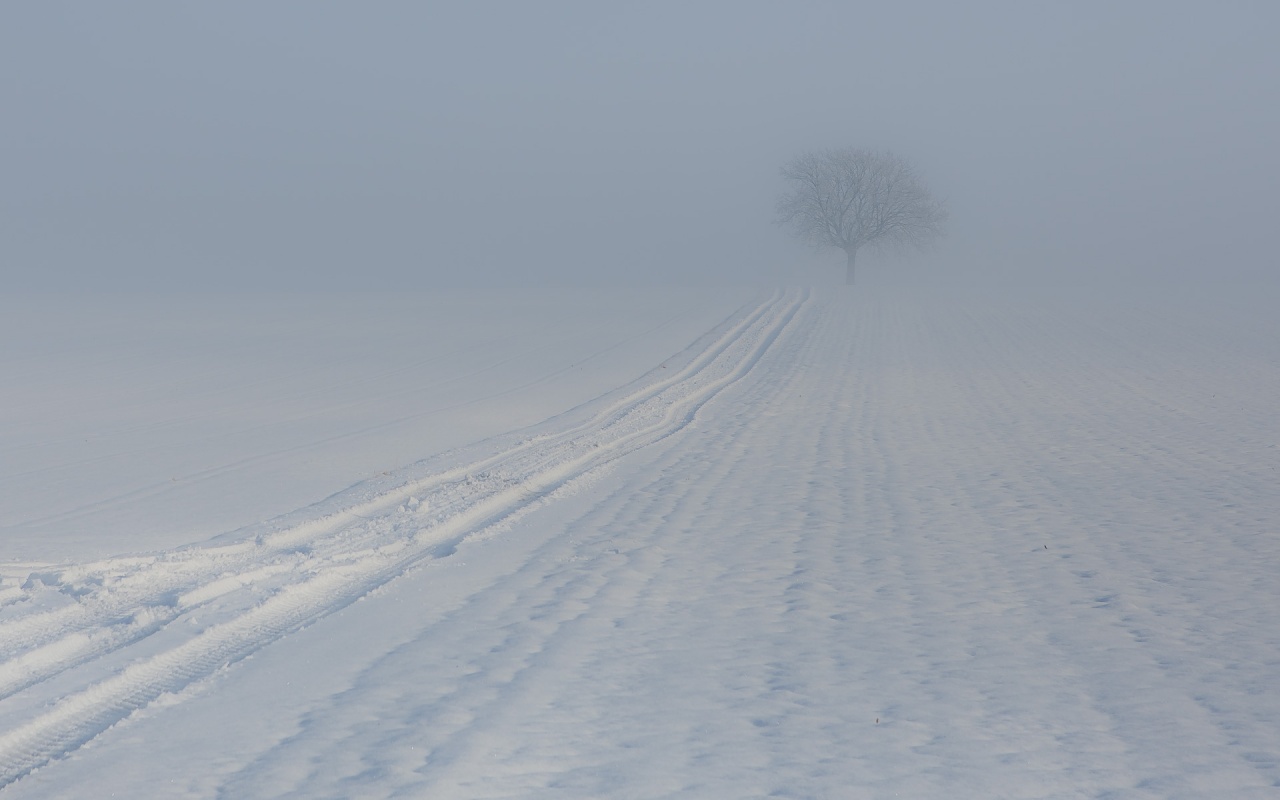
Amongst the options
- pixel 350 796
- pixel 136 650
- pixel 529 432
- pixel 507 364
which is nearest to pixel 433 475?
pixel 529 432

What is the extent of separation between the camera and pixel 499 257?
107750 millimetres

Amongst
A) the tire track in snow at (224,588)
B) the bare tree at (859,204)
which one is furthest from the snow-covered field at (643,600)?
the bare tree at (859,204)

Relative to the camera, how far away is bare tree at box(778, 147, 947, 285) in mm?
67688

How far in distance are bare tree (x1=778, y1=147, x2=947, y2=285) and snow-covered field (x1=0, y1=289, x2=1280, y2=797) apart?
175 feet

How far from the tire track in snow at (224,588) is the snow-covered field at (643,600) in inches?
1.2

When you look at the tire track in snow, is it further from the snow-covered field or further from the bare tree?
the bare tree

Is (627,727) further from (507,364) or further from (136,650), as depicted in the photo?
(507,364)

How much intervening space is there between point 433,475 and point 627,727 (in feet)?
19.6

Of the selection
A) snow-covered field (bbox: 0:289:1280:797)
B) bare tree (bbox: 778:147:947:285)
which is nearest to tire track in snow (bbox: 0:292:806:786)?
snow-covered field (bbox: 0:289:1280:797)

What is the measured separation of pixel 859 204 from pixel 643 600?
64.8 meters

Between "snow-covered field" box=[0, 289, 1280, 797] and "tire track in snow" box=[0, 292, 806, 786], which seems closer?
"snow-covered field" box=[0, 289, 1280, 797]

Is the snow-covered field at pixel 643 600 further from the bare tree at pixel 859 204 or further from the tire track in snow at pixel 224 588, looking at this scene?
the bare tree at pixel 859 204

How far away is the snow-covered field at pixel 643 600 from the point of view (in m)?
4.09

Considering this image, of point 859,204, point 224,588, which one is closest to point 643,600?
point 224,588
